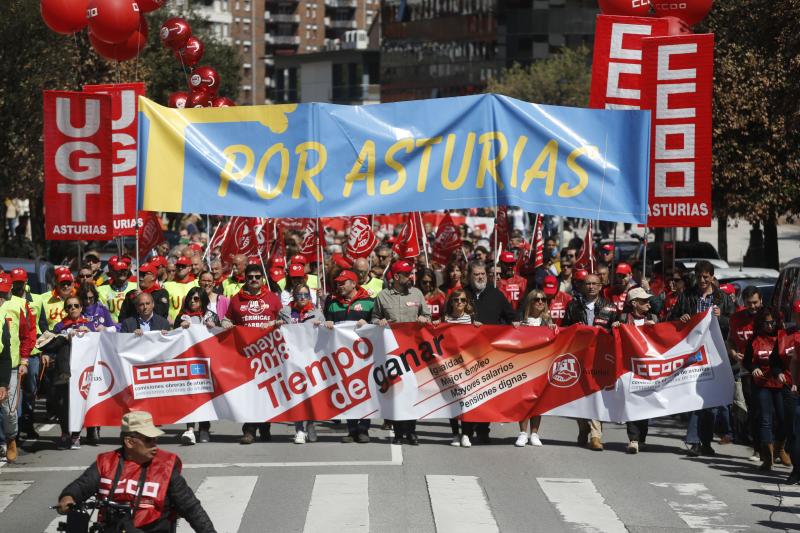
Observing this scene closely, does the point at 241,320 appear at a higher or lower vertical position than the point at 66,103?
lower

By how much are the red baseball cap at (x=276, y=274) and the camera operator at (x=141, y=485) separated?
459 inches

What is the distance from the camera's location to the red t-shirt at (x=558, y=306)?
1616cm

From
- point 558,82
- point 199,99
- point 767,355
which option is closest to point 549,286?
point 767,355

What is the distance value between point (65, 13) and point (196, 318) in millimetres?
7050

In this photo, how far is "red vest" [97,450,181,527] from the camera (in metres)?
7.29

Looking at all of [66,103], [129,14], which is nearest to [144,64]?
[129,14]

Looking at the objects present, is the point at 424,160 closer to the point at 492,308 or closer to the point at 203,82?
the point at 492,308

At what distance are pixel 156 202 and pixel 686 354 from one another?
547cm

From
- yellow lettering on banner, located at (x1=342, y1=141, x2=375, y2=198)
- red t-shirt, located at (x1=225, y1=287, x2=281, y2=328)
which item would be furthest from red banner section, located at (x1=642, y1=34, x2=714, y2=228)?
red t-shirt, located at (x1=225, y1=287, x2=281, y2=328)

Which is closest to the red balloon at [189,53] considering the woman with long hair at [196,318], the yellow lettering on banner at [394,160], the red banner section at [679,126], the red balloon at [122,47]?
the red balloon at [122,47]

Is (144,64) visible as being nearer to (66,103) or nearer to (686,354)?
(66,103)

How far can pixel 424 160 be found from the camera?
574 inches

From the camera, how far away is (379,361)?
1445cm

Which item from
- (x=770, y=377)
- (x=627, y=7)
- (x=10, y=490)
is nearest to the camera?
(x=10, y=490)
